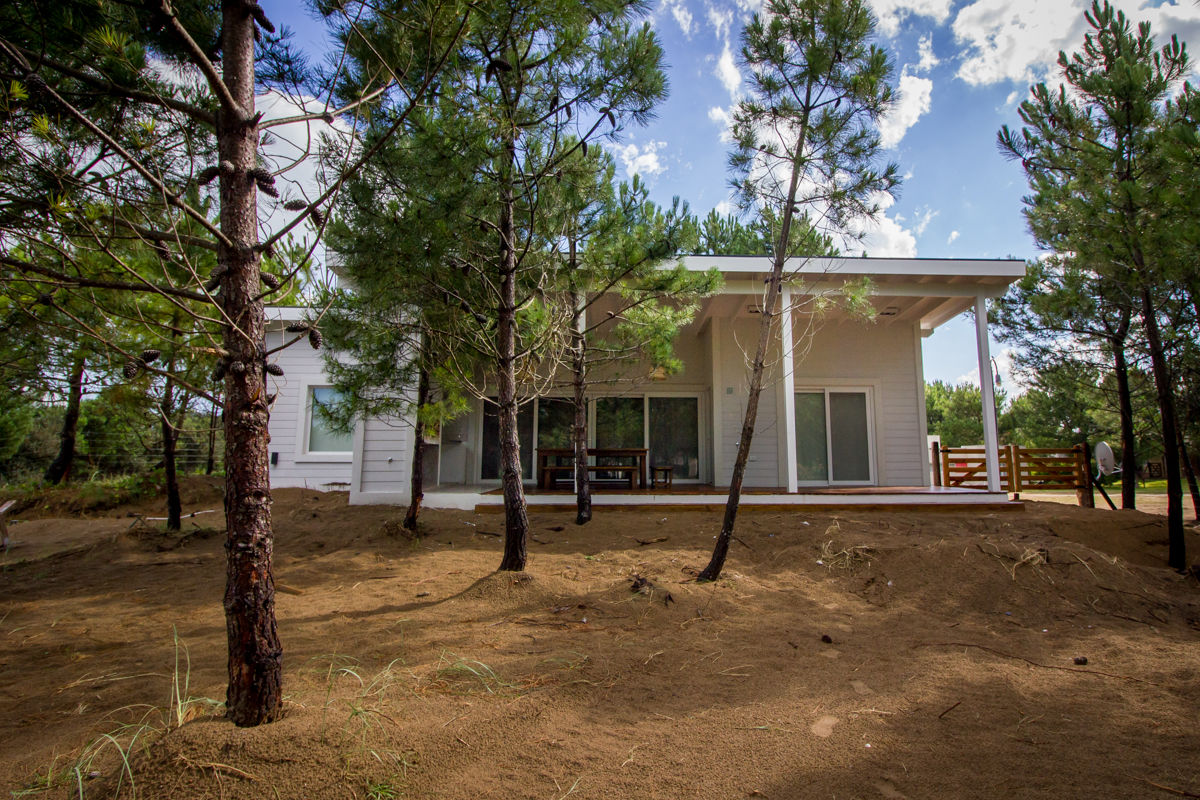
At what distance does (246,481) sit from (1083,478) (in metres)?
13.6

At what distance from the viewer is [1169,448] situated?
7.00 meters

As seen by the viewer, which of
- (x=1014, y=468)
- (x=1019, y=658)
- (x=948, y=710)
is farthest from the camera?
(x=1014, y=468)

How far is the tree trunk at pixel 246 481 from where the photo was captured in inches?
80.5

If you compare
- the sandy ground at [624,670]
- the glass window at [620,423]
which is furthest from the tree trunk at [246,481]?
the glass window at [620,423]

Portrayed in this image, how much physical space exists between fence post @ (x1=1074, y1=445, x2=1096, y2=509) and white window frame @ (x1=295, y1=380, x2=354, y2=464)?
527 inches

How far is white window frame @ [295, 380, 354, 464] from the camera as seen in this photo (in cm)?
1084

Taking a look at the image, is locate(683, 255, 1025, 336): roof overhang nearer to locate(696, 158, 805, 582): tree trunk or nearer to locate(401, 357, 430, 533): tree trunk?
locate(696, 158, 805, 582): tree trunk

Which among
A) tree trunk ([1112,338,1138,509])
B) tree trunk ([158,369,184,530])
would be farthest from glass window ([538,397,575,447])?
tree trunk ([1112,338,1138,509])

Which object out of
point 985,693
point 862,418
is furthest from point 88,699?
point 862,418

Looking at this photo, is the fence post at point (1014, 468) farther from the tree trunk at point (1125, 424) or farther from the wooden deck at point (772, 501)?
the wooden deck at point (772, 501)

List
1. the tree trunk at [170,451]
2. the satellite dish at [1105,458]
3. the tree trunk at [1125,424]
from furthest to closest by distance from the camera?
1. the satellite dish at [1105,458]
2. the tree trunk at [1125,424]
3. the tree trunk at [170,451]

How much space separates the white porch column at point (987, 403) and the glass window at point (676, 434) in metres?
4.41

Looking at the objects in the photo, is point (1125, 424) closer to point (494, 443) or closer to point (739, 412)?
point (739, 412)

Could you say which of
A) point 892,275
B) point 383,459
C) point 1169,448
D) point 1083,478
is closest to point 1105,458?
point 1083,478
